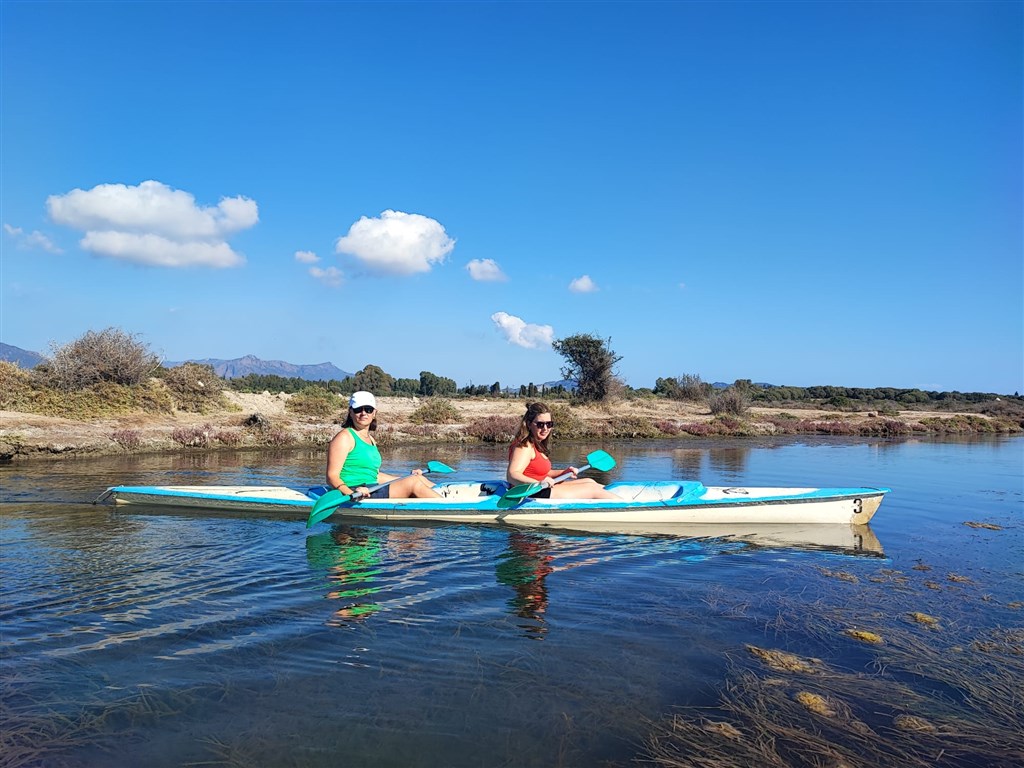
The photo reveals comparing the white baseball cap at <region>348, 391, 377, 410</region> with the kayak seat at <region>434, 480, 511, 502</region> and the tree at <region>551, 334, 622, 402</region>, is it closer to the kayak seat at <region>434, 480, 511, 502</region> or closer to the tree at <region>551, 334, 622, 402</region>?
the kayak seat at <region>434, 480, 511, 502</region>

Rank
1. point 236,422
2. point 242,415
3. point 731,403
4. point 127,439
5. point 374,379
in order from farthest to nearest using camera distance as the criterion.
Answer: point 374,379 → point 731,403 → point 242,415 → point 236,422 → point 127,439

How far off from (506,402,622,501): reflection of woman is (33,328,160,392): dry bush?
17017 mm

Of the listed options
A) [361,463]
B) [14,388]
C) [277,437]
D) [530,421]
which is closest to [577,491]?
[530,421]

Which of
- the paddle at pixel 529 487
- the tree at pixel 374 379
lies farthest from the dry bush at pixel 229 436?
the tree at pixel 374 379

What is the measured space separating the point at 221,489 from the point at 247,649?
17.6 ft

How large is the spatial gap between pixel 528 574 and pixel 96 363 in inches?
742

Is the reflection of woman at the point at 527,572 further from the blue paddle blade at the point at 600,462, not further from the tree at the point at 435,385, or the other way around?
the tree at the point at 435,385

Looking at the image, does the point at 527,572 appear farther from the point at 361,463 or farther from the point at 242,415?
the point at 242,415

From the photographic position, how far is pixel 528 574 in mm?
6207

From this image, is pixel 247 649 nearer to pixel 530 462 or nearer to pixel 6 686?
pixel 6 686

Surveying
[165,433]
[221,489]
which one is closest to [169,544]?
[221,489]

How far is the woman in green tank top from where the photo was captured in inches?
305

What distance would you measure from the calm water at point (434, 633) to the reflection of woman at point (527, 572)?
0.03m

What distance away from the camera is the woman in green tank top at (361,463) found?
25.4 ft
